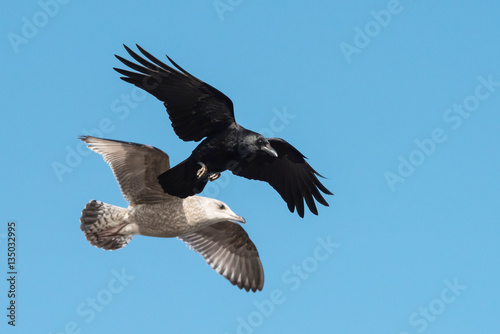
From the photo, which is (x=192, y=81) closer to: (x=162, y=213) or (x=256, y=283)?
(x=162, y=213)

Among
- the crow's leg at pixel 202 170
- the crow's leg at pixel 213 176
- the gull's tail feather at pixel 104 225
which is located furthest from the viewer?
the gull's tail feather at pixel 104 225

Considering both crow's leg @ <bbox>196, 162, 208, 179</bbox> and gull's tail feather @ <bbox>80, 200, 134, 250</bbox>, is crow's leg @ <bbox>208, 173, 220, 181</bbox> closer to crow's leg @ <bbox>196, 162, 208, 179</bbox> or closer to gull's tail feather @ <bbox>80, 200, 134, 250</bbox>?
crow's leg @ <bbox>196, 162, 208, 179</bbox>

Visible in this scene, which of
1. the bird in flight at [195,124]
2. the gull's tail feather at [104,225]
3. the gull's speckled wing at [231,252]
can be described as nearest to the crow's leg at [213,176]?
the bird in flight at [195,124]

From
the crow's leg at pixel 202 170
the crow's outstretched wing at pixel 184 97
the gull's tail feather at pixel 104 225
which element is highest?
the crow's outstretched wing at pixel 184 97

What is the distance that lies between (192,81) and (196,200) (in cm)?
213

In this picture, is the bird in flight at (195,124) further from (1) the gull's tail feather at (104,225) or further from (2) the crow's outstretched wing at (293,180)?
(1) the gull's tail feather at (104,225)

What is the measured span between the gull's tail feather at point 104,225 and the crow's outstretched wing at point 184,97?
77.5 inches

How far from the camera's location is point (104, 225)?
1419cm

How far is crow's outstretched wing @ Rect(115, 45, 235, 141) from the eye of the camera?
493 inches

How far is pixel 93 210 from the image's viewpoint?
1427 centimetres

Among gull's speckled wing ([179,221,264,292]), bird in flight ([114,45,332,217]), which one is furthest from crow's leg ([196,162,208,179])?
gull's speckled wing ([179,221,264,292])

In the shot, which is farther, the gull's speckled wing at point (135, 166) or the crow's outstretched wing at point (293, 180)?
the crow's outstretched wing at point (293, 180)

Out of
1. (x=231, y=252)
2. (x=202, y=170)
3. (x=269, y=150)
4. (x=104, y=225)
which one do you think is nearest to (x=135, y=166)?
(x=104, y=225)

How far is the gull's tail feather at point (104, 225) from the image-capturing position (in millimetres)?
14125
